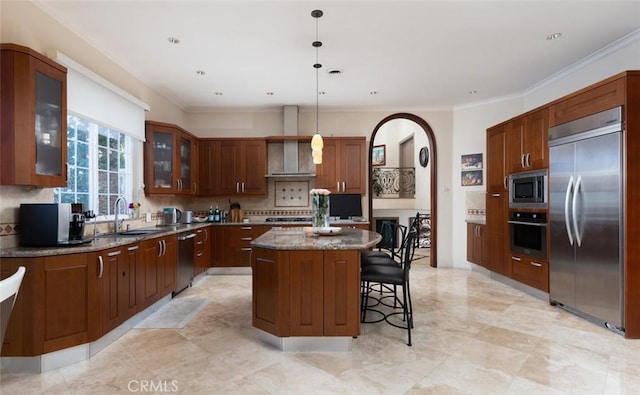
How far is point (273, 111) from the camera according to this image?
5.83 metres

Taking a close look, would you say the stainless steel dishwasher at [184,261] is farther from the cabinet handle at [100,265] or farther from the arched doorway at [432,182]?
the arched doorway at [432,182]

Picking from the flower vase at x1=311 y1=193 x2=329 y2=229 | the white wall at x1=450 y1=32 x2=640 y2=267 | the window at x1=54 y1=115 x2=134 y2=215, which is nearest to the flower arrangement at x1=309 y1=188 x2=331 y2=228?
the flower vase at x1=311 y1=193 x2=329 y2=229

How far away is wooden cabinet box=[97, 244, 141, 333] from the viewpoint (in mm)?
2586

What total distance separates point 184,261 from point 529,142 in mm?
4721

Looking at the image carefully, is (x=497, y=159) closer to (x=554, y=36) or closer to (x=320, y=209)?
(x=554, y=36)

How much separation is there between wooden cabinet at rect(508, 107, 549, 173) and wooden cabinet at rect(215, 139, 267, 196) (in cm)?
378

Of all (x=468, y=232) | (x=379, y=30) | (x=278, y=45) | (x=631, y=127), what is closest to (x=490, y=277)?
(x=468, y=232)

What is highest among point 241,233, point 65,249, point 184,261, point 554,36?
point 554,36

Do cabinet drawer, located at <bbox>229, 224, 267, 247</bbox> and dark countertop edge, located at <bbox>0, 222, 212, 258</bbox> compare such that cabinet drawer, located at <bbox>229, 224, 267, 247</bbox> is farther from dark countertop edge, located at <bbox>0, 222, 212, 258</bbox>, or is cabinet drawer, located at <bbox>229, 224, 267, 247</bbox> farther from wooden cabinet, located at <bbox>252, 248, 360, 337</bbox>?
wooden cabinet, located at <bbox>252, 248, 360, 337</bbox>

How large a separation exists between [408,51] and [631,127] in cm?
217

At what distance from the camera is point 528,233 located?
4.06 metres

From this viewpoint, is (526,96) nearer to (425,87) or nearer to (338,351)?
(425,87)

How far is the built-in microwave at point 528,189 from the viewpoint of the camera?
3826 millimetres

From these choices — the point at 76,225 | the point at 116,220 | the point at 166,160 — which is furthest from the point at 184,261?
the point at 76,225
